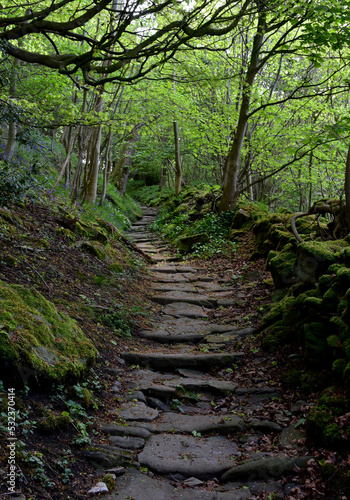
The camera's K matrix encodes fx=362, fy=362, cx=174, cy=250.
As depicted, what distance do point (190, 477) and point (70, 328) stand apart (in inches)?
87.8

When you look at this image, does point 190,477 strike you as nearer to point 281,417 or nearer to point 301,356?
point 281,417

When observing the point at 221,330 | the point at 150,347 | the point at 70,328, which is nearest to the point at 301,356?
the point at 221,330

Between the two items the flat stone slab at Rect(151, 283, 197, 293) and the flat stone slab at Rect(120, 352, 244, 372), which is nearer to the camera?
the flat stone slab at Rect(120, 352, 244, 372)

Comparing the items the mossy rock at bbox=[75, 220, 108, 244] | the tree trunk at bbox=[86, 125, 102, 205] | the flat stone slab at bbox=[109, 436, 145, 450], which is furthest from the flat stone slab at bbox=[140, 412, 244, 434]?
the tree trunk at bbox=[86, 125, 102, 205]

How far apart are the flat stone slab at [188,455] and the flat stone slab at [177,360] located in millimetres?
1568

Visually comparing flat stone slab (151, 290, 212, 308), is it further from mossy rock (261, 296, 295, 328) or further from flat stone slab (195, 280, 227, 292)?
mossy rock (261, 296, 295, 328)

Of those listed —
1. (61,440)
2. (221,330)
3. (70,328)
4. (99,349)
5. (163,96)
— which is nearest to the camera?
(61,440)

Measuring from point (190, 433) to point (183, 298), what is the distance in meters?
4.39

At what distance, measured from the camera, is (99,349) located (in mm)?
5117

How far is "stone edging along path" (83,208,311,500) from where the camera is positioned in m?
3.05

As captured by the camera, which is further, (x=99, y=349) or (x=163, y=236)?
(x=163, y=236)

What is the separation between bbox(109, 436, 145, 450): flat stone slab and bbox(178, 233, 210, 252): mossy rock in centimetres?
877

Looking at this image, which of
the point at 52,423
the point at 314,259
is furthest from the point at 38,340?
the point at 314,259

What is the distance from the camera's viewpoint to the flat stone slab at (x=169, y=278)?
31.0 feet
